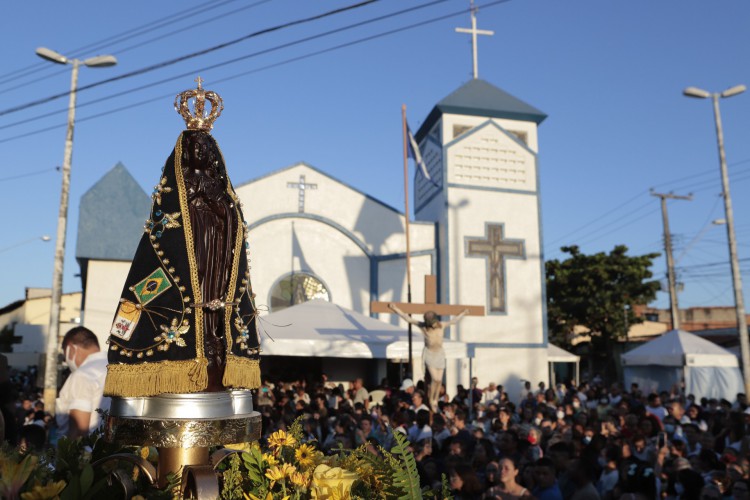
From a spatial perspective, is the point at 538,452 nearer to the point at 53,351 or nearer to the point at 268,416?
the point at 268,416

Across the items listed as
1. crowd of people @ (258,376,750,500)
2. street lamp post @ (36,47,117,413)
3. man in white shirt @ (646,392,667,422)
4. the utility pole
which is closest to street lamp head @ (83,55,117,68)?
street lamp post @ (36,47,117,413)

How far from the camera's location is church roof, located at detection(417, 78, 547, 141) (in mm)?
21577

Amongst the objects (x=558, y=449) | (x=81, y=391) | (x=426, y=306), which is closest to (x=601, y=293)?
(x=426, y=306)

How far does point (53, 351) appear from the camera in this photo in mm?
14797

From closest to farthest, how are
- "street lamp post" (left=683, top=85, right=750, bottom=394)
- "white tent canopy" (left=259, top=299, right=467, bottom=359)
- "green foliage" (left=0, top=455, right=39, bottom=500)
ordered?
"green foliage" (left=0, top=455, right=39, bottom=500) < "white tent canopy" (left=259, top=299, right=467, bottom=359) < "street lamp post" (left=683, top=85, right=750, bottom=394)

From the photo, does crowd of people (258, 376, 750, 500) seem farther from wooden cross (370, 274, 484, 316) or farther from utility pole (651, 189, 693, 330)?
utility pole (651, 189, 693, 330)

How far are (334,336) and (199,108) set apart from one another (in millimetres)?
10550

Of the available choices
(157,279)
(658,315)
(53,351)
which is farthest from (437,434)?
(658,315)

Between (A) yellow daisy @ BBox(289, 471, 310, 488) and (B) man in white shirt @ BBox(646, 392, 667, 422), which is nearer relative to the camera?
(A) yellow daisy @ BBox(289, 471, 310, 488)

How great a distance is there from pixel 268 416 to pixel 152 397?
8405 mm

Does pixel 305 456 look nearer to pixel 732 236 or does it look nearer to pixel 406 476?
pixel 406 476

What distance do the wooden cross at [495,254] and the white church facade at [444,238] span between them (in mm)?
32

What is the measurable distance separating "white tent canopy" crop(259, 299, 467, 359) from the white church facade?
4.72 metres

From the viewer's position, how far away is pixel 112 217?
1922 cm
